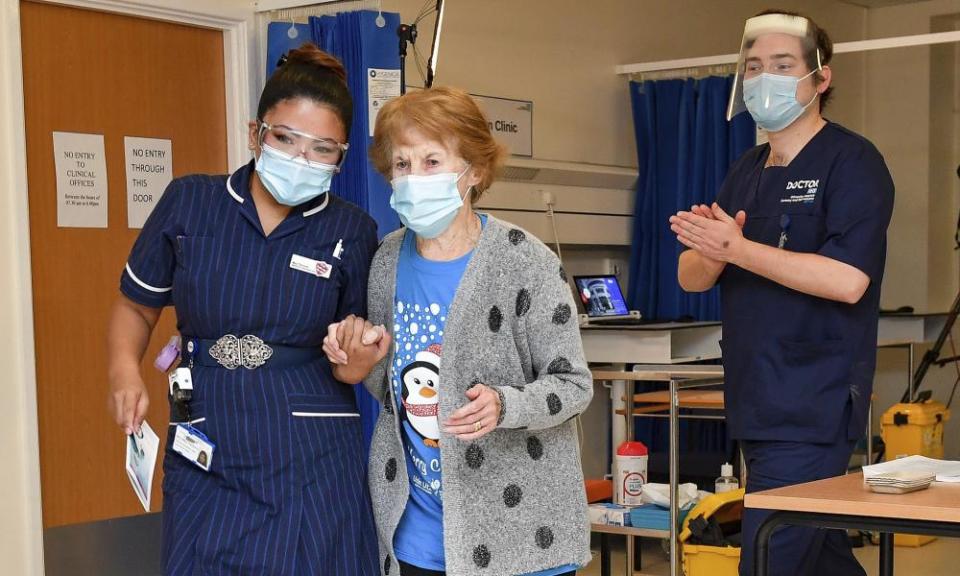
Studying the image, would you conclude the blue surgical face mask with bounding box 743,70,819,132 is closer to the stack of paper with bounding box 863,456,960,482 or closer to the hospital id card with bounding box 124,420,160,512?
the stack of paper with bounding box 863,456,960,482

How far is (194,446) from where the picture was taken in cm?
191

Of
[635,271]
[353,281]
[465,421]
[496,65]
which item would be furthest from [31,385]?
[635,271]

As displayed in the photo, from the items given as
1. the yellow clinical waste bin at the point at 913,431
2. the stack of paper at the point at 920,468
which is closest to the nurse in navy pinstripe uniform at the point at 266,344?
the stack of paper at the point at 920,468

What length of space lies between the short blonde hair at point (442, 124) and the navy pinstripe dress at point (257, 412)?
0.21 meters

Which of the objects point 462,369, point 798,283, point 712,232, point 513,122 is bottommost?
point 462,369

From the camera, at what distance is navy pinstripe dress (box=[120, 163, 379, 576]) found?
6.19ft

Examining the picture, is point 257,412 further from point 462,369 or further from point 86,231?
point 86,231

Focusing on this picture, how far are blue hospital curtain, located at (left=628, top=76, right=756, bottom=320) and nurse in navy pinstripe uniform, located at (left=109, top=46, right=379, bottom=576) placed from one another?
4.23 metres

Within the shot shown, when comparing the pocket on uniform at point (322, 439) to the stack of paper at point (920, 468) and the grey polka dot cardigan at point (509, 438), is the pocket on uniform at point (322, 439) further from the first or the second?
the stack of paper at point (920, 468)

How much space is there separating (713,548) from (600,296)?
96.3 inches

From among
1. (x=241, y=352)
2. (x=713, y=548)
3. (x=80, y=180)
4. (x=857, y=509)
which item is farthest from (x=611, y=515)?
(x=241, y=352)

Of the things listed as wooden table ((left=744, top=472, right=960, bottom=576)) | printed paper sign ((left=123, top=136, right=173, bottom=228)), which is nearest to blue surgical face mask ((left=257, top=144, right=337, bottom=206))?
wooden table ((left=744, top=472, right=960, bottom=576))

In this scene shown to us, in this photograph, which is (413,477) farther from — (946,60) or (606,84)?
(946,60)

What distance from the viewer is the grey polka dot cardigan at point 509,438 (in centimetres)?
185
